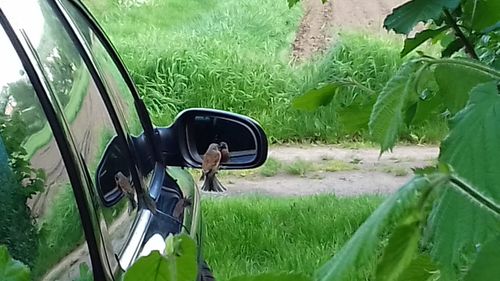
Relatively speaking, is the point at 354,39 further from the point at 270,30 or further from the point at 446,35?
the point at 446,35

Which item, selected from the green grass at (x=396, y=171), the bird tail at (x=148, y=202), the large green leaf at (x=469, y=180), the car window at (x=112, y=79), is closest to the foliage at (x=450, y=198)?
the large green leaf at (x=469, y=180)

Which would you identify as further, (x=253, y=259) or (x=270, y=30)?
(x=270, y=30)

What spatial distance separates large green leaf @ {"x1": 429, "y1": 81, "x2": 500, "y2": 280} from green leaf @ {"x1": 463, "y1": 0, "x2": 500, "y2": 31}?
0.60 m

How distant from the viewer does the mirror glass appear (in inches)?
95.7

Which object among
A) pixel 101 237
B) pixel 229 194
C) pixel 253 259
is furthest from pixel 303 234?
pixel 101 237

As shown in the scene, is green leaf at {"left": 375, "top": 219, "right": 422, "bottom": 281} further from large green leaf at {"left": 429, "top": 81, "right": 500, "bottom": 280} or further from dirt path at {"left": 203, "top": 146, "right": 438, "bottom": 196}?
dirt path at {"left": 203, "top": 146, "right": 438, "bottom": 196}

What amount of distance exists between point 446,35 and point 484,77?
89 centimetres

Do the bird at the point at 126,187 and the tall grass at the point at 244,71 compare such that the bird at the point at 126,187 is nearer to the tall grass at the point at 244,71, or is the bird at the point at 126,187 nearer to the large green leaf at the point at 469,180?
the large green leaf at the point at 469,180

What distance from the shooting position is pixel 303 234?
475cm

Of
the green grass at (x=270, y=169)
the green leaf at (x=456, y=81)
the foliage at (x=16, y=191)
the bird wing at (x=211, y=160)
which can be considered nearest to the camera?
the green leaf at (x=456, y=81)

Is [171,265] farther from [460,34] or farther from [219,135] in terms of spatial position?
[219,135]

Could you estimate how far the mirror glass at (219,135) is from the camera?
7.97ft

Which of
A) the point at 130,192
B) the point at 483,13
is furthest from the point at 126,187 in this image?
the point at 483,13

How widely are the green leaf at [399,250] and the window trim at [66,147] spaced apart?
877 mm
